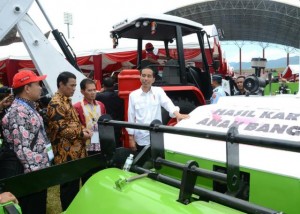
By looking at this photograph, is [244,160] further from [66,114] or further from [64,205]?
[64,205]

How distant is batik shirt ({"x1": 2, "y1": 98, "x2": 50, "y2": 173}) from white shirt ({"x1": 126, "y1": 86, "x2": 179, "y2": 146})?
108cm

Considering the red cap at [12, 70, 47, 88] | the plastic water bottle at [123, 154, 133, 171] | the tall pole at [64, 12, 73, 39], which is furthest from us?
the tall pole at [64, 12, 73, 39]

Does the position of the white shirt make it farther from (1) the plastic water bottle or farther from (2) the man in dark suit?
(1) the plastic water bottle

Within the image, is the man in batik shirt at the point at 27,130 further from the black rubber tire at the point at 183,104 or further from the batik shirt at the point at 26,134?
the black rubber tire at the point at 183,104

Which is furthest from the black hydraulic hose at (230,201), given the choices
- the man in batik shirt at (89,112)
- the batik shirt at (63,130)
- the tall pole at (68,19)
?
the tall pole at (68,19)

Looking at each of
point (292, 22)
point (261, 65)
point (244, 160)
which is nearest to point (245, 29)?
point (292, 22)

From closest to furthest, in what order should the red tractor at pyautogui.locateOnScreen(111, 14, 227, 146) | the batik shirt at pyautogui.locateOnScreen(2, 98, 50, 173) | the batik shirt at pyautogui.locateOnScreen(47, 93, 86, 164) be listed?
the batik shirt at pyautogui.locateOnScreen(2, 98, 50, 173) < the batik shirt at pyautogui.locateOnScreen(47, 93, 86, 164) < the red tractor at pyautogui.locateOnScreen(111, 14, 227, 146)

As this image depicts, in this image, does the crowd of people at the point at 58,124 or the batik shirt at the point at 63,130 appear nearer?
the crowd of people at the point at 58,124

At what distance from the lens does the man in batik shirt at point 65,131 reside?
9.39 ft

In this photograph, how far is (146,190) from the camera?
5.71 ft

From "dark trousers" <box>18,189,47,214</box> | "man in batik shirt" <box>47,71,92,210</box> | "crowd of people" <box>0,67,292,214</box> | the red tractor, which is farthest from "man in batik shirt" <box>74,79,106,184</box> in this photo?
"dark trousers" <box>18,189,47,214</box>

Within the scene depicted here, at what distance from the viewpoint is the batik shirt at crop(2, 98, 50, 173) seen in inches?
97.0

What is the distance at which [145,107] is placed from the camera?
3430 millimetres

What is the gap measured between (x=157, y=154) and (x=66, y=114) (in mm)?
1181
